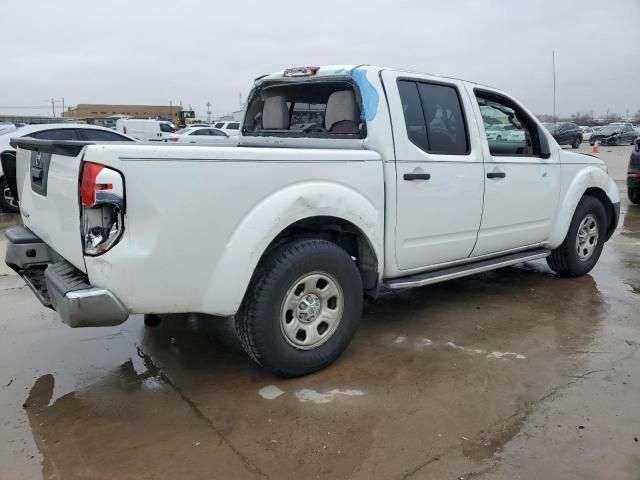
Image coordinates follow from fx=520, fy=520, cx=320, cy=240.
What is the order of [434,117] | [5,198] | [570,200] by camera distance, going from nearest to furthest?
[434,117] → [570,200] → [5,198]

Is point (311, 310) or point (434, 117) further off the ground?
point (434, 117)

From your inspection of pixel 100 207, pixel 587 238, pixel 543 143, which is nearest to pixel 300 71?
pixel 100 207

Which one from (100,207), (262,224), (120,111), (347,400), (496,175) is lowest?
(347,400)

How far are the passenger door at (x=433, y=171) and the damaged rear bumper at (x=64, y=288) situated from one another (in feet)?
6.24

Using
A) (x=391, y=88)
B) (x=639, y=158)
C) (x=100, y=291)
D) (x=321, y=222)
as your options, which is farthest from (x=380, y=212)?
(x=639, y=158)

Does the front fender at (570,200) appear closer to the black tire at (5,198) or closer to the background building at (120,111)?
the black tire at (5,198)

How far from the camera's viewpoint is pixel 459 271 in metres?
4.05

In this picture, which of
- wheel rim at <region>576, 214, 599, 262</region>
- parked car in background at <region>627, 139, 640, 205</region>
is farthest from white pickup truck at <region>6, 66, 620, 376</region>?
Answer: parked car in background at <region>627, 139, 640, 205</region>

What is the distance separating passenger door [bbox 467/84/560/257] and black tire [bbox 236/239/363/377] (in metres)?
1.51

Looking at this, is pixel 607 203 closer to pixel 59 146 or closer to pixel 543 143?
pixel 543 143

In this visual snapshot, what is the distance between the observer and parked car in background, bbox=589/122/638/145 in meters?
35.8

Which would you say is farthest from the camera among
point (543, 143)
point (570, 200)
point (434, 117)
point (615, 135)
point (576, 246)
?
point (615, 135)

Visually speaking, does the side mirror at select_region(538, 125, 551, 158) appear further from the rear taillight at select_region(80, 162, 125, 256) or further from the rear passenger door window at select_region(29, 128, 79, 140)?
the rear passenger door window at select_region(29, 128, 79, 140)

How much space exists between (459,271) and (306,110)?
5.92 feet
